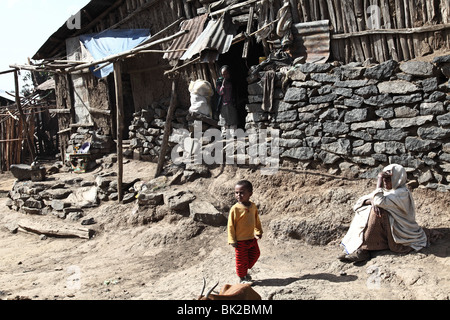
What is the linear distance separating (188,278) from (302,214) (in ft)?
6.45

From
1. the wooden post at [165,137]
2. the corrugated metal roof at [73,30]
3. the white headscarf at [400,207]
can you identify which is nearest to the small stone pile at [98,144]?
the corrugated metal roof at [73,30]

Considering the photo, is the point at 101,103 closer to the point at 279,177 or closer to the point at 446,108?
the point at 279,177

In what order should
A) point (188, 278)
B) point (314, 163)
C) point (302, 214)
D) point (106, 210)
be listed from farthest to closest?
point (106, 210), point (314, 163), point (302, 214), point (188, 278)

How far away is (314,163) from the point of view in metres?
6.66

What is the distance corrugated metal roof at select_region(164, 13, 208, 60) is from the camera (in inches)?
333

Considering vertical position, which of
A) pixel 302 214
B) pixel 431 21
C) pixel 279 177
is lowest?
pixel 302 214

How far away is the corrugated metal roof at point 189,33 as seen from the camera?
8.45 meters

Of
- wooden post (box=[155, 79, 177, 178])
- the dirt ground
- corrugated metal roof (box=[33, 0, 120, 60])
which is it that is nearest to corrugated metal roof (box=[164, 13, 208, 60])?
wooden post (box=[155, 79, 177, 178])

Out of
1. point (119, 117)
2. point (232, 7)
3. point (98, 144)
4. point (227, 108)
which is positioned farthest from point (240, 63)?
point (98, 144)

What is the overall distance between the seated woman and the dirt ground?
4.5 inches

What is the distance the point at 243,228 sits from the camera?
4652 millimetres

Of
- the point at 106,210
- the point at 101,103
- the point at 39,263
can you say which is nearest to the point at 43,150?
the point at 101,103

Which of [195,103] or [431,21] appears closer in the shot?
[431,21]

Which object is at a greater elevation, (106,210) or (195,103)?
(195,103)
